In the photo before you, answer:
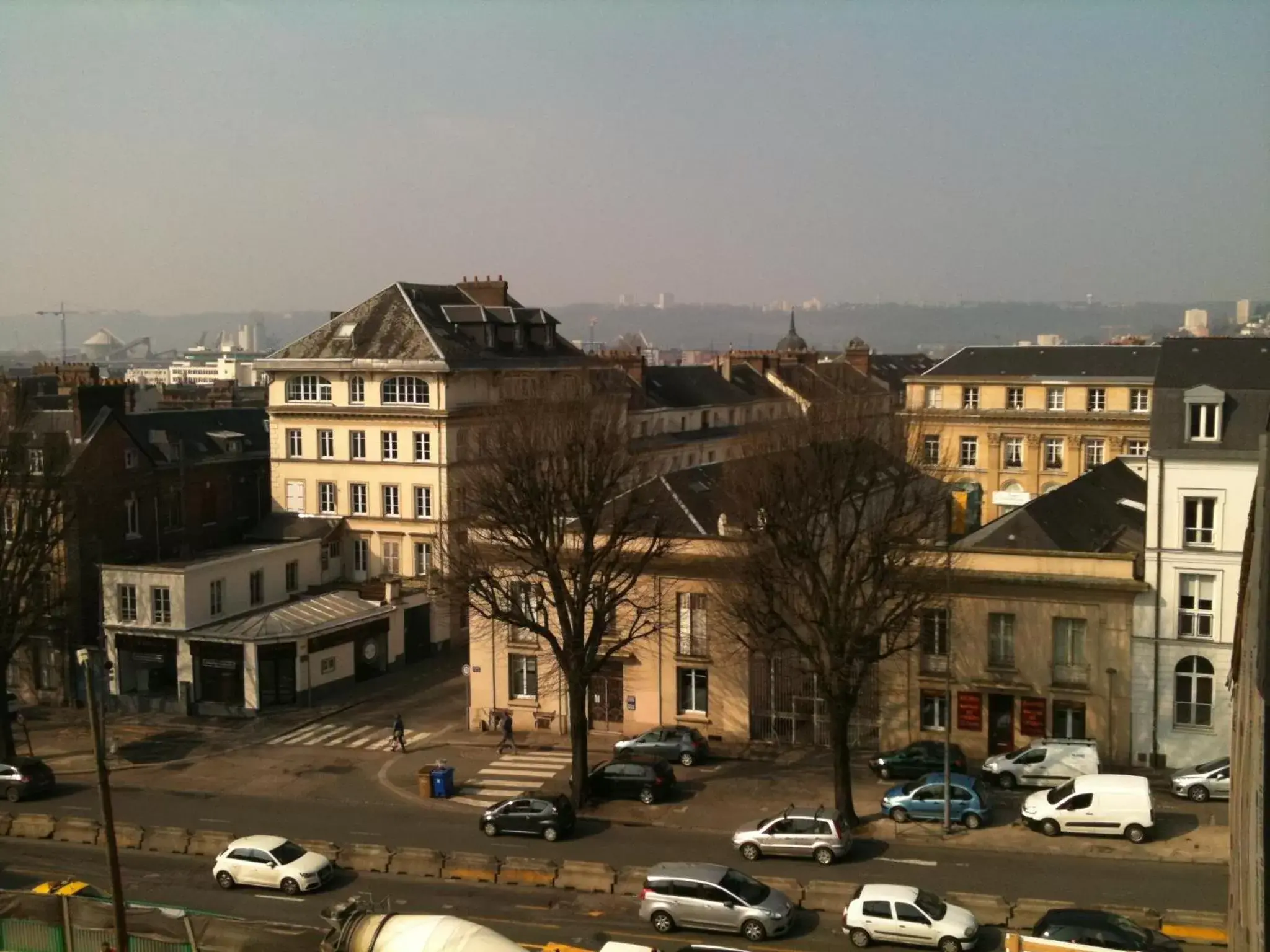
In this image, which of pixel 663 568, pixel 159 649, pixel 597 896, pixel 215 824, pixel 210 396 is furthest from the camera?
pixel 210 396

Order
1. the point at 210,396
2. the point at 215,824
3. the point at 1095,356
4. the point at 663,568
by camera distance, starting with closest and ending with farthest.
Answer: the point at 215,824, the point at 663,568, the point at 1095,356, the point at 210,396

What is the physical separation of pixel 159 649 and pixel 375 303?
2193 centimetres

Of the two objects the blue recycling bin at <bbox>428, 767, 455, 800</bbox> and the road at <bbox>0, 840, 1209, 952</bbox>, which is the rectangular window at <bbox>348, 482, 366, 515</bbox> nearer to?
the blue recycling bin at <bbox>428, 767, 455, 800</bbox>

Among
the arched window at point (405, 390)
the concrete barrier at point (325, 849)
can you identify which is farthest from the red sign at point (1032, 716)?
the arched window at point (405, 390)

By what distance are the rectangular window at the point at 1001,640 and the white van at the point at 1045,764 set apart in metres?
2.88

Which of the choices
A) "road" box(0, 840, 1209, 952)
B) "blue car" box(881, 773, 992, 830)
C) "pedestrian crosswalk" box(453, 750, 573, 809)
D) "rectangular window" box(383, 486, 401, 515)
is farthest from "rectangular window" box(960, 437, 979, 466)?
"road" box(0, 840, 1209, 952)

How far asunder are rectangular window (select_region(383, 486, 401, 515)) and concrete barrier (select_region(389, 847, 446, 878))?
31551mm

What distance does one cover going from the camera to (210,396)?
86.8m


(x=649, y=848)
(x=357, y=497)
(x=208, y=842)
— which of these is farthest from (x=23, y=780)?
(x=357, y=497)

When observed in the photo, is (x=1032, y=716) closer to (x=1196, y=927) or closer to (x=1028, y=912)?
(x=1028, y=912)

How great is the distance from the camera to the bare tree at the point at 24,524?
1639 inches

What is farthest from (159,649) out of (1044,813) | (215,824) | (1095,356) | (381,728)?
(1095,356)

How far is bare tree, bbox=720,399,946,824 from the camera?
3344 cm

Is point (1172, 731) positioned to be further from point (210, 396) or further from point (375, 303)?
point (210, 396)
